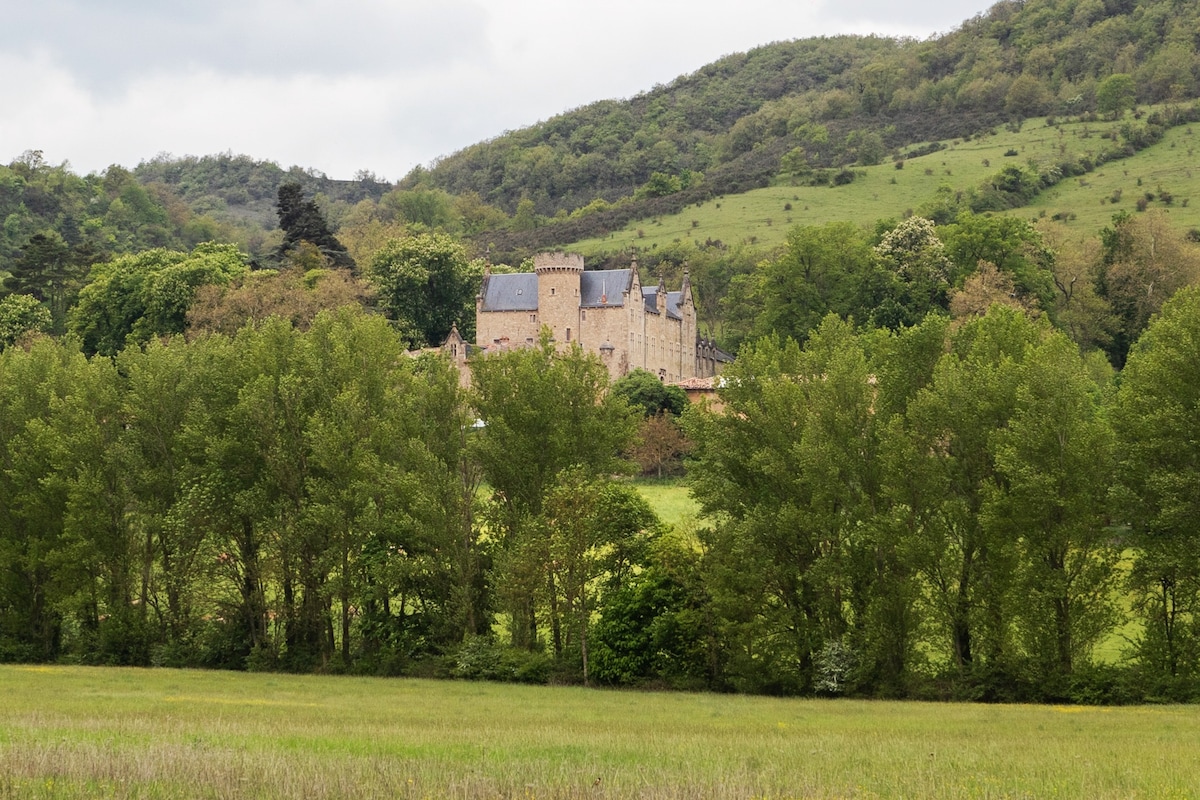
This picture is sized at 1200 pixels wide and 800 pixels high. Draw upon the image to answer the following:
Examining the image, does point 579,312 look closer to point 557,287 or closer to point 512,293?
point 557,287

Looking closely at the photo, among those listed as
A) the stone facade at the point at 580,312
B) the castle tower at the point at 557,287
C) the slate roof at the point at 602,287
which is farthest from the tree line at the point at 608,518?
the slate roof at the point at 602,287

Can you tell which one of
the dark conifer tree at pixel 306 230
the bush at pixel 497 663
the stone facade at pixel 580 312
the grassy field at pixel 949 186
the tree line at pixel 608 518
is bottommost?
the bush at pixel 497 663

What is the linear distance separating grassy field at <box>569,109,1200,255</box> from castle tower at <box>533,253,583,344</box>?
41.6m

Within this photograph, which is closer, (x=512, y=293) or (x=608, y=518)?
(x=608, y=518)

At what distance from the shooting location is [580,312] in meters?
102

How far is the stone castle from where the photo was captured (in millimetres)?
100875

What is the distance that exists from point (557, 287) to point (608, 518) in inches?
2449

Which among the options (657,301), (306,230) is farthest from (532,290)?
(306,230)

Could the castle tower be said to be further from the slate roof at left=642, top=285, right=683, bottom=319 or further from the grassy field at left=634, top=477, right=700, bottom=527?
the grassy field at left=634, top=477, right=700, bottom=527

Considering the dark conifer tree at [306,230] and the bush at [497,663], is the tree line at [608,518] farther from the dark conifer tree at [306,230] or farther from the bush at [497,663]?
the dark conifer tree at [306,230]

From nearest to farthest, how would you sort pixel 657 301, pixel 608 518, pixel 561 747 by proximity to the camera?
pixel 561 747 → pixel 608 518 → pixel 657 301

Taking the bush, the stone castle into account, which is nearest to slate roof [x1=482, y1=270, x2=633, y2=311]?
the stone castle

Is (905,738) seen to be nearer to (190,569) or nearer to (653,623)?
(653,623)

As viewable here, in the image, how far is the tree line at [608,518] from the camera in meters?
37.0
